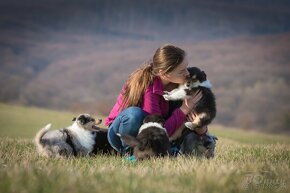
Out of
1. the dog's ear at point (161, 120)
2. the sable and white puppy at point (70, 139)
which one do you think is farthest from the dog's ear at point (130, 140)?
the sable and white puppy at point (70, 139)

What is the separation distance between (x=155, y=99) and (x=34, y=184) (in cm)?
296

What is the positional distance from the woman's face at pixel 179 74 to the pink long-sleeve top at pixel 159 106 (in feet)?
0.61

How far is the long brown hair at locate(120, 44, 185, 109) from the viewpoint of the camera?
6.43 meters

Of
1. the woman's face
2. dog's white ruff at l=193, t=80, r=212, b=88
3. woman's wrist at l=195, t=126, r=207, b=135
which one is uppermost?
the woman's face

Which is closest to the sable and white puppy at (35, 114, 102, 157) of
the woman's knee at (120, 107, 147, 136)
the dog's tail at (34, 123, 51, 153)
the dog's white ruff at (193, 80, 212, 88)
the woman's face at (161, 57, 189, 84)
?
the dog's tail at (34, 123, 51, 153)

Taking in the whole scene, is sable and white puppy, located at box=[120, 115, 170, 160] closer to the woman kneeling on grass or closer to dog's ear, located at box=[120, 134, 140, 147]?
dog's ear, located at box=[120, 134, 140, 147]

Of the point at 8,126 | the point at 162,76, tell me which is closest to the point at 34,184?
the point at 162,76

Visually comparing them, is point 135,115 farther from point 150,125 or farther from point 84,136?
point 84,136

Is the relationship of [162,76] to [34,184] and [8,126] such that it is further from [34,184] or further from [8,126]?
[8,126]

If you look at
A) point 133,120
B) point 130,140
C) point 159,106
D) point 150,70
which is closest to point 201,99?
point 159,106

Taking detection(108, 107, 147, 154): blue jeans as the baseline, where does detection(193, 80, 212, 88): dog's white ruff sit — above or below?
above

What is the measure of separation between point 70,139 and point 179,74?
2.26m

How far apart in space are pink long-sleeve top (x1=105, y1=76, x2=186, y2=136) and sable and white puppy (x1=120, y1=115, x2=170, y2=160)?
11.8 inches

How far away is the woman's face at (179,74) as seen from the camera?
21.2 ft
